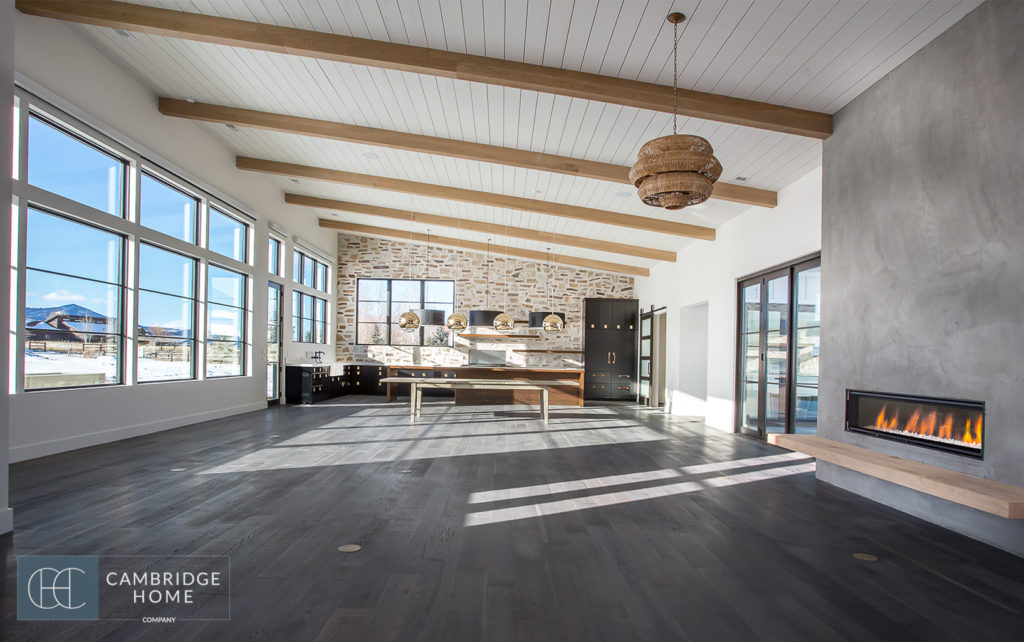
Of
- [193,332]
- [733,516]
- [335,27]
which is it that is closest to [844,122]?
[733,516]

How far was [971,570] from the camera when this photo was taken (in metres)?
2.55

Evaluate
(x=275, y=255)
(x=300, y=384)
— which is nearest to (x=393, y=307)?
(x=300, y=384)

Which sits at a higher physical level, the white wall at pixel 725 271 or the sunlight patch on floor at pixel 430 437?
the white wall at pixel 725 271

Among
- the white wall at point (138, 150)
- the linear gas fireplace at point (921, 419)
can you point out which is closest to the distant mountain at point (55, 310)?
the white wall at point (138, 150)

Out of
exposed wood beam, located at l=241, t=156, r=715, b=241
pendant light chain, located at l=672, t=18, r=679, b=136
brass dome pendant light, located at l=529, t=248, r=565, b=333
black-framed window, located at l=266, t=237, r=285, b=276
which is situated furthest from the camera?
brass dome pendant light, located at l=529, t=248, r=565, b=333

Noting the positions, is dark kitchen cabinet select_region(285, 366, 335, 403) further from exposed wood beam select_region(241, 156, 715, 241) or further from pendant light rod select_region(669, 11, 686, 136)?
pendant light rod select_region(669, 11, 686, 136)

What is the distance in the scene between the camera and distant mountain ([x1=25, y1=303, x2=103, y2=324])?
4.56 metres

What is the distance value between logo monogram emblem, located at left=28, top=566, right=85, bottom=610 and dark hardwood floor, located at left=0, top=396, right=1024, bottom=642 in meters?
0.08

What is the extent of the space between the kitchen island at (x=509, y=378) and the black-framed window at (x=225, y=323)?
3.09m

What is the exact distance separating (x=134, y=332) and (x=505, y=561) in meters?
5.28

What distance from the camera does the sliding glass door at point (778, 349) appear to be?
557cm

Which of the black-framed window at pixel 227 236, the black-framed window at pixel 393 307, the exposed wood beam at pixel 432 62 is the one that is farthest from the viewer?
the black-framed window at pixel 393 307

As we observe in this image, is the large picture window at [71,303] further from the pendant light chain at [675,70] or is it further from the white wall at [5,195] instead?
the pendant light chain at [675,70]

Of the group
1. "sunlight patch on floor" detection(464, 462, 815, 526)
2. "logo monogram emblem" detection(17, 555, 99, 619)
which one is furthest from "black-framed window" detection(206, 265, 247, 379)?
"sunlight patch on floor" detection(464, 462, 815, 526)
